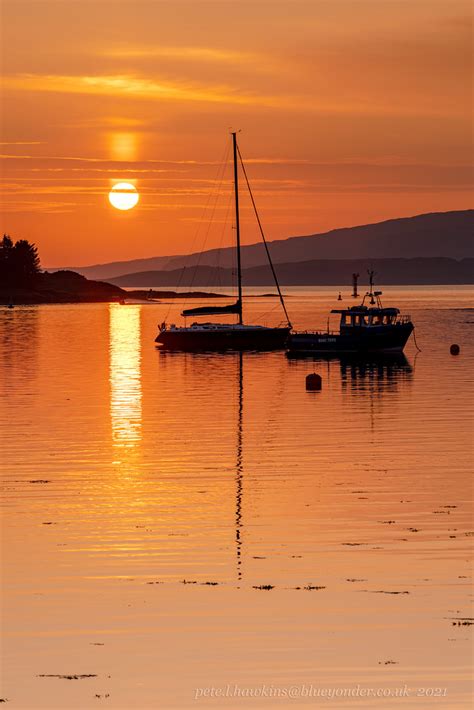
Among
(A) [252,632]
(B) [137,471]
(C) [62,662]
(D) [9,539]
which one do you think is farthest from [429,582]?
(B) [137,471]

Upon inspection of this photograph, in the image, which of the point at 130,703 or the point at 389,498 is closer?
the point at 130,703

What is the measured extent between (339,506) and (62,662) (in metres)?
14.0

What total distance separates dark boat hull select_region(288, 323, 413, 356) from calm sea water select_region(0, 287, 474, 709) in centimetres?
4190

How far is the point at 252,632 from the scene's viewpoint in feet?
64.4

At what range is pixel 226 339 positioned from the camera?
110125mm

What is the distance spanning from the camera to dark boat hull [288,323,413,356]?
98.8 m

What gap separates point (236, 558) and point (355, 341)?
244ft

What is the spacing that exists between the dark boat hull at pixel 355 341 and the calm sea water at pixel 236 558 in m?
41.9

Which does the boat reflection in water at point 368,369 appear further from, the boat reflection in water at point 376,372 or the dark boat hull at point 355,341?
the dark boat hull at point 355,341

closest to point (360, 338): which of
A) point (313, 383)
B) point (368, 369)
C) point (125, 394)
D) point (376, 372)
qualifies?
point (368, 369)

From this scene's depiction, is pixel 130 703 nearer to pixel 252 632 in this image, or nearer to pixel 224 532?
pixel 252 632

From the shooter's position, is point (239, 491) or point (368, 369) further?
point (368, 369)

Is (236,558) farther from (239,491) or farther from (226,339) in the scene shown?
(226,339)

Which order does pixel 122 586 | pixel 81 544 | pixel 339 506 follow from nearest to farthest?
pixel 122 586, pixel 81 544, pixel 339 506
